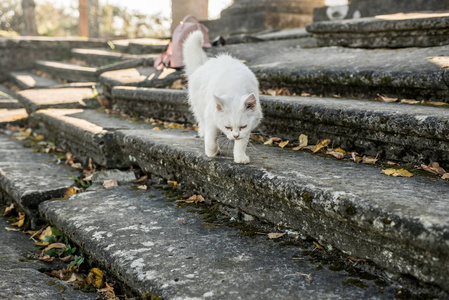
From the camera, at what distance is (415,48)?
365 centimetres

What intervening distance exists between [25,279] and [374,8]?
220 inches

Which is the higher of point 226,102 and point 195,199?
point 226,102

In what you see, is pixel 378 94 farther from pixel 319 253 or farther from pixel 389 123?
pixel 319 253

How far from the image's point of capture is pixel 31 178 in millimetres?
3104

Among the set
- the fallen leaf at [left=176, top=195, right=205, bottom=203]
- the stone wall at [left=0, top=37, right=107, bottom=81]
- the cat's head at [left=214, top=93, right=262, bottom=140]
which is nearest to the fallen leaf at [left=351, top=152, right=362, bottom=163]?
the cat's head at [left=214, top=93, right=262, bottom=140]

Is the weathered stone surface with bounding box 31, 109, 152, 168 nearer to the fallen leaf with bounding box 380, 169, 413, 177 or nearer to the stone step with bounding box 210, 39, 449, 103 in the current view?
the stone step with bounding box 210, 39, 449, 103

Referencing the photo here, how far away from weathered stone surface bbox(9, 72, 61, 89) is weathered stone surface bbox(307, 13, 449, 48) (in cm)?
447

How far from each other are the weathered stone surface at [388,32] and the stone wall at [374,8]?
4.54 ft

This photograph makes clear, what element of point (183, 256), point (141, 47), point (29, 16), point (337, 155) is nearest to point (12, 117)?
point (141, 47)

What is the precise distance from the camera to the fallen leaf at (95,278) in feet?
6.53

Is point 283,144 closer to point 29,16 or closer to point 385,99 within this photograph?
point 385,99

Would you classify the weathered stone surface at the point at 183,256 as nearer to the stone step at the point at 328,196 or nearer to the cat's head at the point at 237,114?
the stone step at the point at 328,196

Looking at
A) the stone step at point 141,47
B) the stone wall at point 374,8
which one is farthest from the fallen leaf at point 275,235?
the stone step at point 141,47

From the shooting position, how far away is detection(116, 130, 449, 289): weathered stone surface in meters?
1.46
